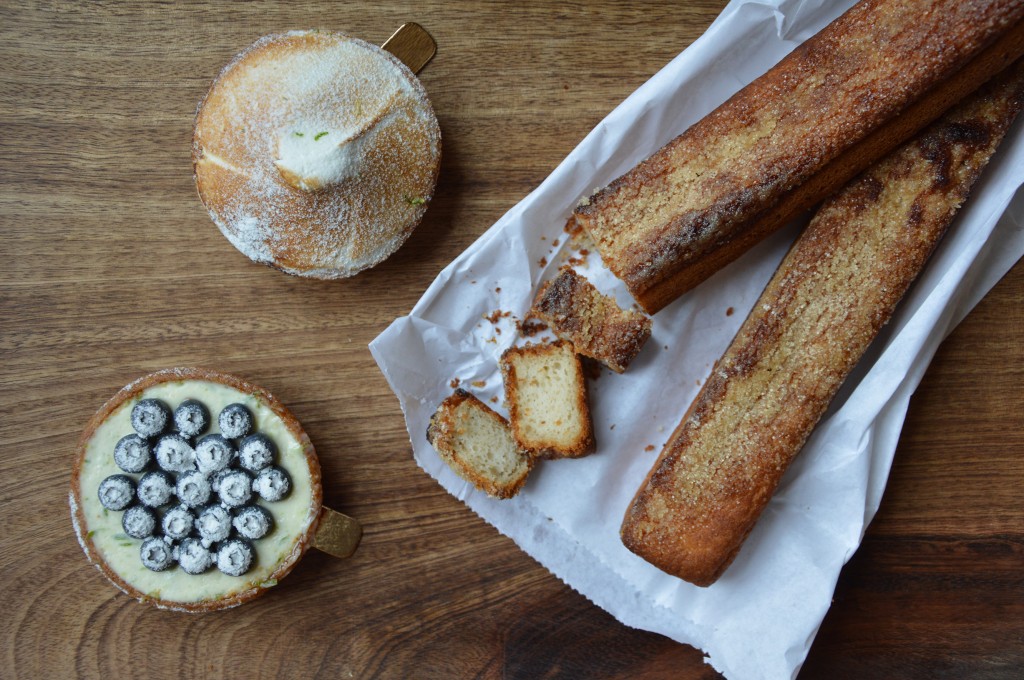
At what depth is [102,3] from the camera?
2.06 m

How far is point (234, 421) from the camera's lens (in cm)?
196

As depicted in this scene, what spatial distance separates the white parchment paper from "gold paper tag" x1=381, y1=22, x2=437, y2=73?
53 cm

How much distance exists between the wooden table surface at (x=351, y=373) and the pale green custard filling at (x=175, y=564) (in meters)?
0.14

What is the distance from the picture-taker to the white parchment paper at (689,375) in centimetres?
197

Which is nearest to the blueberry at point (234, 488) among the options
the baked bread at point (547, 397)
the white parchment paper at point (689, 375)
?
the white parchment paper at point (689, 375)

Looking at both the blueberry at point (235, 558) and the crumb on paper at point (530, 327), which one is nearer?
the blueberry at point (235, 558)

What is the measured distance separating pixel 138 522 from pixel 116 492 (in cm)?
10

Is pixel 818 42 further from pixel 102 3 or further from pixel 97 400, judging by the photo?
pixel 97 400

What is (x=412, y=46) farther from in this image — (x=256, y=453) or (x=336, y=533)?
(x=336, y=533)

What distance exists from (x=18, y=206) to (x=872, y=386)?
2.55 metres

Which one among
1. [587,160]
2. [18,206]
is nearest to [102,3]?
[18,206]

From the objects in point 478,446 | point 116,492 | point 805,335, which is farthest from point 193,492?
point 805,335

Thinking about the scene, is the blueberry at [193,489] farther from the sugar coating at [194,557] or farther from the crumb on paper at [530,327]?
the crumb on paper at [530,327]

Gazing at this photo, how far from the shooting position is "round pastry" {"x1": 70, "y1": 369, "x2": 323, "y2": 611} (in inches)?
77.4
